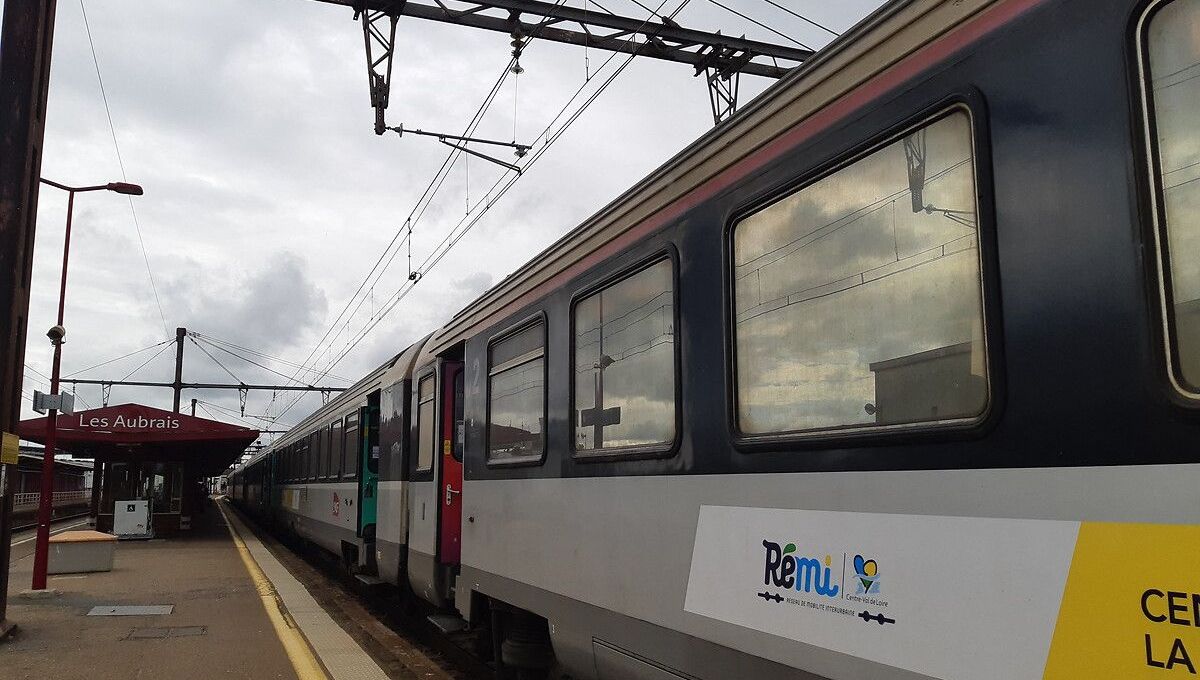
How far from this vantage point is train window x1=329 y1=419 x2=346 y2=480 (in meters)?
15.1

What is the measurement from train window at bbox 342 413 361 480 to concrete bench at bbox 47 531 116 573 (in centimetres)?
407

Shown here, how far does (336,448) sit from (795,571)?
43.4ft

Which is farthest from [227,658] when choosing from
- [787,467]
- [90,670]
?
[787,467]

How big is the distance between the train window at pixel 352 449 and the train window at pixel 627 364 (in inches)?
332

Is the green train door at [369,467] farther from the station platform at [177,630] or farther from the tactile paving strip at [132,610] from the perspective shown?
the tactile paving strip at [132,610]

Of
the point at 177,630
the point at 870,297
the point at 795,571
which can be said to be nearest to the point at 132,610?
the point at 177,630

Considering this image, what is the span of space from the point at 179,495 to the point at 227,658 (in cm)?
1985

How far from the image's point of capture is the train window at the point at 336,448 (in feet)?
49.5

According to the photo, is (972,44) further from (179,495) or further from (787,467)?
(179,495)

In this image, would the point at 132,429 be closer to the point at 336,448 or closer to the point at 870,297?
the point at 336,448

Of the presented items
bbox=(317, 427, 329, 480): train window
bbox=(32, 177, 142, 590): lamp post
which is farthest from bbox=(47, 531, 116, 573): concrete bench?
bbox=(317, 427, 329, 480): train window

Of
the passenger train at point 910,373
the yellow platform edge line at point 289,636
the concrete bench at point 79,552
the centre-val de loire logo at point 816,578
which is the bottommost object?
the yellow platform edge line at point 289,636

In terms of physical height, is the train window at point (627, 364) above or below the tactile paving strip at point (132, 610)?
above

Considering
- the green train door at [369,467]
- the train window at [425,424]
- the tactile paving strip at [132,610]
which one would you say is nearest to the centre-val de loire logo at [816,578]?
the train window at [425,424]
